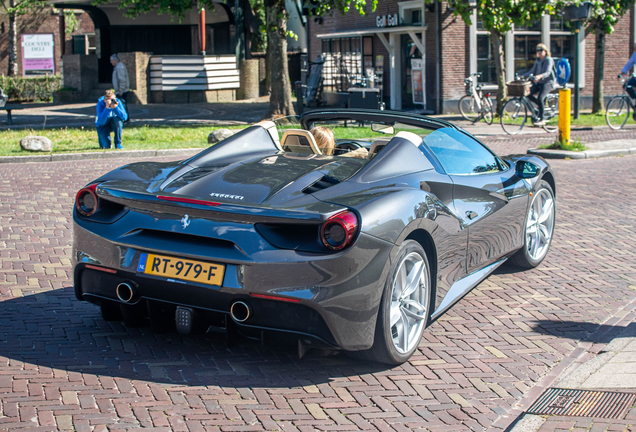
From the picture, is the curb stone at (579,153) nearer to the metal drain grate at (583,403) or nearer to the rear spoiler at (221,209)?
the metal drain grate at (583,403)

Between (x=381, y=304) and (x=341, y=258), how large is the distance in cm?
41

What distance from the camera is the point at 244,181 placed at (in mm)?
4172

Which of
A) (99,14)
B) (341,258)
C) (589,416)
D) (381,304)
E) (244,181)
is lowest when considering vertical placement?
(589,416)

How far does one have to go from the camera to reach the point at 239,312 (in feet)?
12.3

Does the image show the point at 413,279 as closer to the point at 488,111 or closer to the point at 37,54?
the point at 488,111

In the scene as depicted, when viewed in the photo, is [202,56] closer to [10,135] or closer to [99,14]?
[99,14]

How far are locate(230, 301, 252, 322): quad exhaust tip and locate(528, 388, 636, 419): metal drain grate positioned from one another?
4.68 ft

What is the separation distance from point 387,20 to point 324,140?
2047 centimetres

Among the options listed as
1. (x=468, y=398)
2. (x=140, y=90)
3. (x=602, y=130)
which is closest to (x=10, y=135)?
(x=140, y=90)

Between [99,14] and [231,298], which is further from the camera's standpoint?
[99,14]

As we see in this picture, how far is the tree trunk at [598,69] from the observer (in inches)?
860

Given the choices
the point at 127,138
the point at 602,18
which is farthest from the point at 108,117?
the point at 602,18

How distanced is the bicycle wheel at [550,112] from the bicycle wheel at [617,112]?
4.01 ft

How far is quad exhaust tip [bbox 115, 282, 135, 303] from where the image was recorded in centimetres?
394
